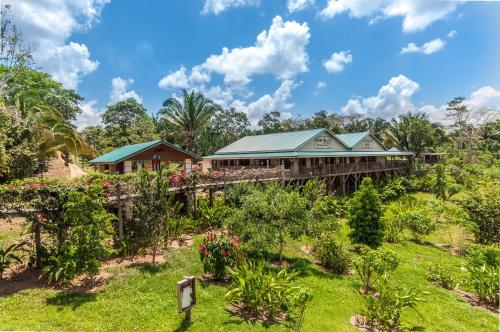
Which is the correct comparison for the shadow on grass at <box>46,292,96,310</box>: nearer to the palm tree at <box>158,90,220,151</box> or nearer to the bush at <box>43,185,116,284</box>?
the bush at <box>43,185,116,284</box>

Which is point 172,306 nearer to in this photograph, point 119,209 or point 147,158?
point 119,209

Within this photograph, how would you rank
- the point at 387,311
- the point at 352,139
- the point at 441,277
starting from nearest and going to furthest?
the point at 387,311, the point at 441,277, the point at 352,139

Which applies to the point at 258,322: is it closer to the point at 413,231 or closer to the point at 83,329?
the point at 83,329

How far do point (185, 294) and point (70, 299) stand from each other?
3506 millimetres

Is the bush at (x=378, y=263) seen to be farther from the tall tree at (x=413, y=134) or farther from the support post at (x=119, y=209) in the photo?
the tall tree at (x=413, y=134)

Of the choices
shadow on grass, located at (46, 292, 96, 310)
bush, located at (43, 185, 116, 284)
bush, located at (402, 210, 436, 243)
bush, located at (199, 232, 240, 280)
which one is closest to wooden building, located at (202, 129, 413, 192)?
bush, located at (402, 210, 436, 243)

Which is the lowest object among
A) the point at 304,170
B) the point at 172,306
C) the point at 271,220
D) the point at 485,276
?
the point at 485,276

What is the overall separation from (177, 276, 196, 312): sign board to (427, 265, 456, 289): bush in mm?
10528

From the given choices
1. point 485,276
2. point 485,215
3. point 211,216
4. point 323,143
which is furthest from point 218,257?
point 323,143

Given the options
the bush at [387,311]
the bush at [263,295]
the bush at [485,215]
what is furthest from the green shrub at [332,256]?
the bush at [485,215]

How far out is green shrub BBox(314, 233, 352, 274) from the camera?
1213 cm

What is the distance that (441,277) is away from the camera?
1220 centimetres

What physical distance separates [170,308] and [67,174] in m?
29.9

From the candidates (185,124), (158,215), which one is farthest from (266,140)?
(158,215)
